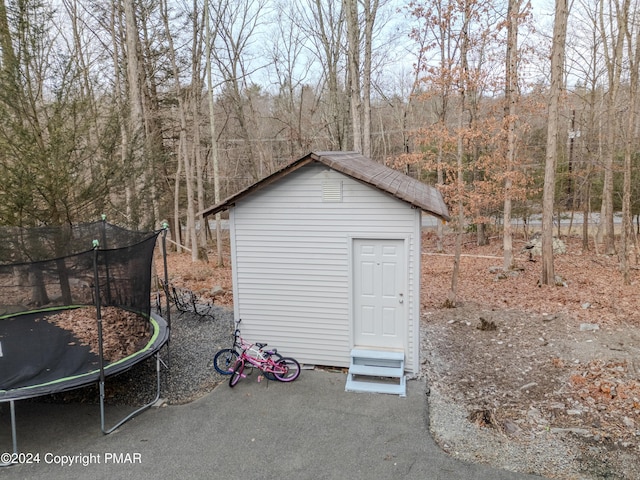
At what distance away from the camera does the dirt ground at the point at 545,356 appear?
448 cm

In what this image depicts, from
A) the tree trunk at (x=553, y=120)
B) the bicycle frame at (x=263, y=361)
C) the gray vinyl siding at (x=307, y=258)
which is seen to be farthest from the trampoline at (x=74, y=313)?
the tree trunk at (x=553, y=120)

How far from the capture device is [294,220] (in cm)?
604

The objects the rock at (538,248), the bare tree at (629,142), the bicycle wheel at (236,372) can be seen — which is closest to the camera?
the bicycle wheel at (236,372)

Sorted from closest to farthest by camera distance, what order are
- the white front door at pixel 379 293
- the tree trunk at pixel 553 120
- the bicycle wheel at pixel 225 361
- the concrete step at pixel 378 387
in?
the concrete step at pixel 378 387 < the white front door at pixel 379 293 < the bicycle wheel at pixel 225 361 < the tree trunk at pixel 553 120

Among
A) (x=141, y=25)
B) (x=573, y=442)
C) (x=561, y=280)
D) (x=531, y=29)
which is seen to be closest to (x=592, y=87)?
(x=531, y=29)

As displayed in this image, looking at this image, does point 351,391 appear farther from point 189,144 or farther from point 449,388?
point 189,144

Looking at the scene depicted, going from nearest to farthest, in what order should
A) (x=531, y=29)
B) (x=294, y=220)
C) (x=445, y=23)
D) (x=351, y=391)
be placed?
(x=351, y=391) → (x=294, y=220) → (x=445, y=23) → (x=531, y=29)

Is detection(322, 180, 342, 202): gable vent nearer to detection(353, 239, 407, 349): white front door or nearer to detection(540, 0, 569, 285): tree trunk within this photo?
detection(353, 239, 407, 349): white front door

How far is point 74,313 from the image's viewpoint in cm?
612

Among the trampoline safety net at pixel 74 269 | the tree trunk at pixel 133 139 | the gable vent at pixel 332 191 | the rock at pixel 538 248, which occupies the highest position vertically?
the tree trunk at pixel 133 139

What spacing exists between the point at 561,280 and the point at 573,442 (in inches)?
292

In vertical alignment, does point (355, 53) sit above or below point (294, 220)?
above

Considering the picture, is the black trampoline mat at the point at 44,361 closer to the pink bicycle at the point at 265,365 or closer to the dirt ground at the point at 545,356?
the pink bicycle at the point at 265,365

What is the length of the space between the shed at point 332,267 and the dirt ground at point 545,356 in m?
1.05
